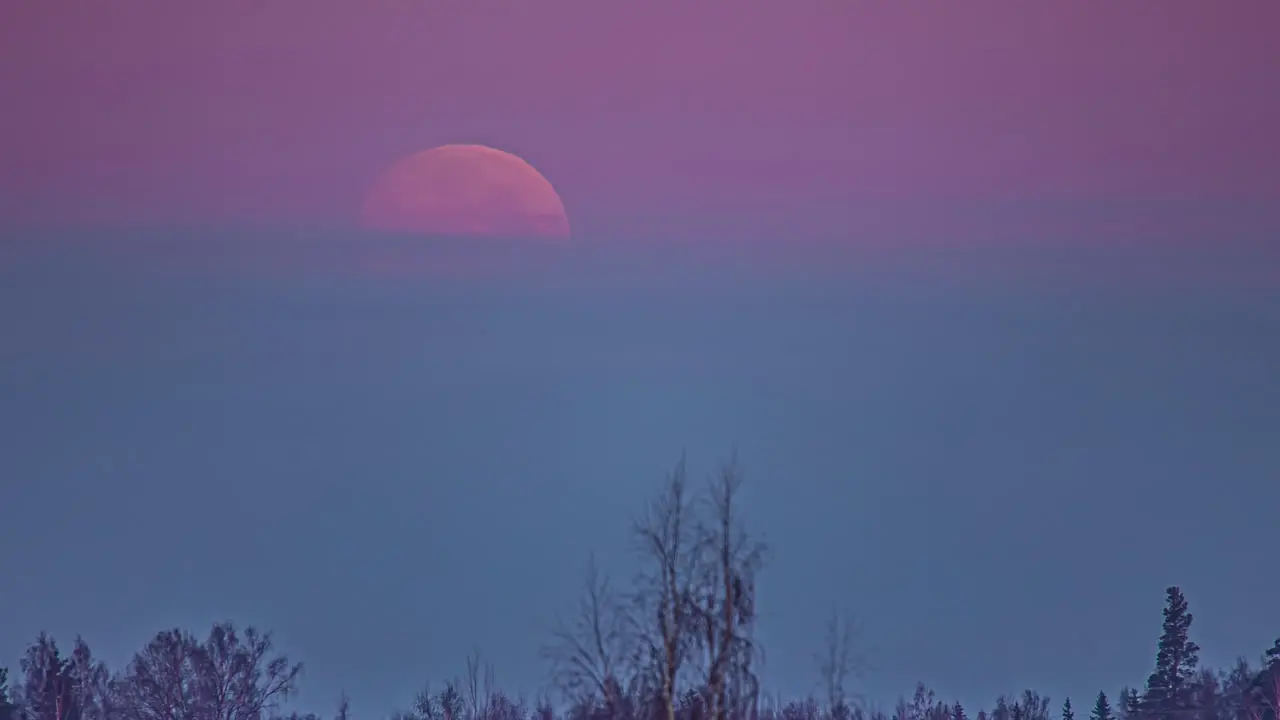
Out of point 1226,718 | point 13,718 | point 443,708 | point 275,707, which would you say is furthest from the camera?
point 443,708

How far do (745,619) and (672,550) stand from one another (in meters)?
2.07

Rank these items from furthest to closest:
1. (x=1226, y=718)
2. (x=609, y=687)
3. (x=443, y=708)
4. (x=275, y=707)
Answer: (x=443, y=708), (x=275, y=707), (x=1226, y=718), (x=609, y=687)

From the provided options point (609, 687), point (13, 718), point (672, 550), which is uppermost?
point (13, 718)

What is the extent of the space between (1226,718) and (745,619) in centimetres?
7668

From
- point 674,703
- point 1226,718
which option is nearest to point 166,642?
point 1226,718

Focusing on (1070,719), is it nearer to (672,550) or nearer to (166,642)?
(166,642)

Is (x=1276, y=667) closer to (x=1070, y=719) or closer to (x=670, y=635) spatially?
(x=1070, y=719)

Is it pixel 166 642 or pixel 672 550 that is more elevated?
pixel 166 642

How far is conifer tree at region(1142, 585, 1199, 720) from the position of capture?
91625mm

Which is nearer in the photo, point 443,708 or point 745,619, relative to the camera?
point 745,619

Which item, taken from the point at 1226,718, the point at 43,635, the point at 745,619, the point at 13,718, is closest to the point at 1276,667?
the point at 1226,718

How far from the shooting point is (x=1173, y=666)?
9275cm

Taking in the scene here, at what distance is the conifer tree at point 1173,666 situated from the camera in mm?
91625

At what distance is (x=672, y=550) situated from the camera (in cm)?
3794
